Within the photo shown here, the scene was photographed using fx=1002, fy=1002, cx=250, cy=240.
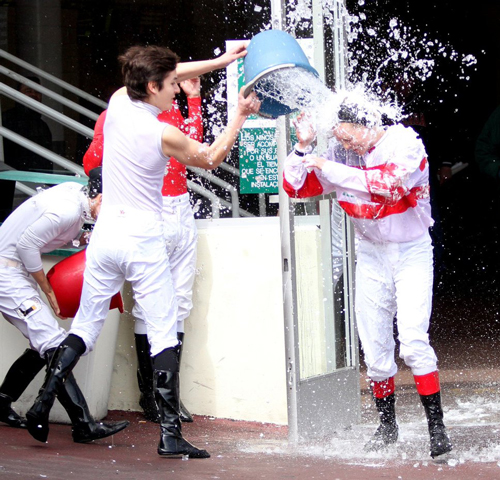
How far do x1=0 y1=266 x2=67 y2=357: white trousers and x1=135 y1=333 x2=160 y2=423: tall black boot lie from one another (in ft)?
1.96

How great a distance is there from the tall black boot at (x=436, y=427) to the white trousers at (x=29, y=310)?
1.99 m

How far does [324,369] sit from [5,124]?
4.73 metres

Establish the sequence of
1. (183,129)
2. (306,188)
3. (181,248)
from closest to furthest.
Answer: (306,188) < (181,248) < (183,129)

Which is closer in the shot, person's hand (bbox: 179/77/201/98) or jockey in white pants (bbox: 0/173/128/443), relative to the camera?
jockey in white pants (bbox: 0/173/128/443)

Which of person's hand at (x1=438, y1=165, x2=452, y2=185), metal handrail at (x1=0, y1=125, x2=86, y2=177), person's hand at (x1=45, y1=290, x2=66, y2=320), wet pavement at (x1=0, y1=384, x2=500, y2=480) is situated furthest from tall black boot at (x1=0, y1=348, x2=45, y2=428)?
person's hand at (x1=438, y1=165, x2=452, y2=185)

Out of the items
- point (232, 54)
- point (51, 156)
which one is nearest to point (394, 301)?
point (232, 54)

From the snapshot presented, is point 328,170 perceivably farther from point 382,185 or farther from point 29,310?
→ point 29,310

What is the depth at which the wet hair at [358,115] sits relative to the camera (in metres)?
4.90

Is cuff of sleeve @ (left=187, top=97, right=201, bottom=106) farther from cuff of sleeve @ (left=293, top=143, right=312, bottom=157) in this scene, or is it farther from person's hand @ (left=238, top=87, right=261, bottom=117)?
person's hand @ (left=238, top=87, right=261, bottom=117)

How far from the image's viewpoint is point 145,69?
4672 millimetres

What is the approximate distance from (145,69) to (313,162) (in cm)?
91

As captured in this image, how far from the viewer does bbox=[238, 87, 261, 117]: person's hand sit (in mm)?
4626

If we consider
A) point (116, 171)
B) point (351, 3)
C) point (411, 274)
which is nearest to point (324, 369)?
point (411, 274)

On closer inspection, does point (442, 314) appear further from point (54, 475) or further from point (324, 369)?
point (54, 475)
